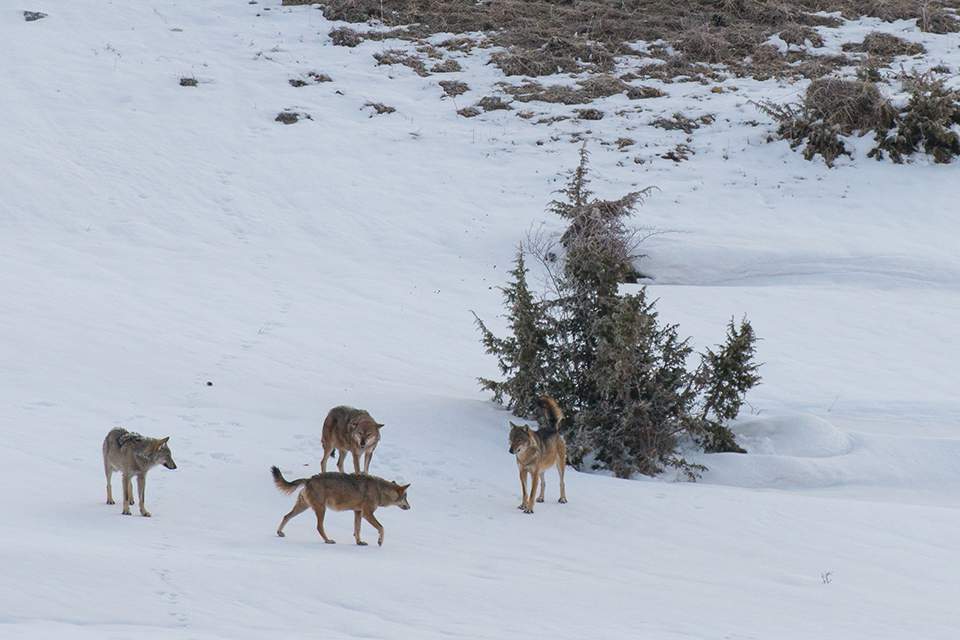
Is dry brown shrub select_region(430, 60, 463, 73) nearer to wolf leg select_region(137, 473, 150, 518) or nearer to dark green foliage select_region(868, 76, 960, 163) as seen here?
dark green foliage select_region(868, 76, 960, 163)

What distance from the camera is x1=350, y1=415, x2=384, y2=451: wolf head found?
36.5ft

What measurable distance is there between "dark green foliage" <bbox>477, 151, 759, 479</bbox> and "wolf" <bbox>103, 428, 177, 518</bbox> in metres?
5.13

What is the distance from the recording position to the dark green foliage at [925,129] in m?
27.6

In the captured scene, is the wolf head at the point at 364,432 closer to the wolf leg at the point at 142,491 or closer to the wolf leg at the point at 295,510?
the wolf leg at the point at 295,510

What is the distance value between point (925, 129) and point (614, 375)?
18.7m

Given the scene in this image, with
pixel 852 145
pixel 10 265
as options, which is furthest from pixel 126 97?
pixel 852 145

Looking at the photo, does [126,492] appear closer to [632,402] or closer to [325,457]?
[325,457]

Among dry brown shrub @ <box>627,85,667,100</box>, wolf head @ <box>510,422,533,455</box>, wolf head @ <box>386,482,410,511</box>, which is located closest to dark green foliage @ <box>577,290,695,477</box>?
wolf head @ <box>510,422,533,455</box>

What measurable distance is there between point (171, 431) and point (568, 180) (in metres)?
16.7

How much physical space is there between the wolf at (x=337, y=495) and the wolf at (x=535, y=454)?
185 centimetres

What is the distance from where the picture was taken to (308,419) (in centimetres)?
1305

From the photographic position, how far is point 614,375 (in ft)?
42.4

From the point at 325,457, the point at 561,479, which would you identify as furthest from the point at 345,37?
the point at 561,479

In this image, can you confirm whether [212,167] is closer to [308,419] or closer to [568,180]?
[568,180]
